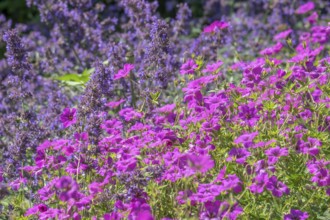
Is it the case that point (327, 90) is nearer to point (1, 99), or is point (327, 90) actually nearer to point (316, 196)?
point (316, 196)

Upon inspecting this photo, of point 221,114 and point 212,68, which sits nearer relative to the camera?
point 221,114

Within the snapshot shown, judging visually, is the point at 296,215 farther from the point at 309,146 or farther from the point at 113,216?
the point at 113,216

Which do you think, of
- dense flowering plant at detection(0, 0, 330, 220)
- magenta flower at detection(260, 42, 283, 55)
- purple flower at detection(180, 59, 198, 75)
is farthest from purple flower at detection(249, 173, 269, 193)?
magenta flower at detection(260, 42, 283, 55)

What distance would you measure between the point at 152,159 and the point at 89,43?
2.97 m

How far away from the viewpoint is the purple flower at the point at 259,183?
2697 millimetres

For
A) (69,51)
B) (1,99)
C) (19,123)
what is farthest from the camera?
(69,51)

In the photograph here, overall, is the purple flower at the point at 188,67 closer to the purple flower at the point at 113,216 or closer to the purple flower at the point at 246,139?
the purple flower at the point at 246,139

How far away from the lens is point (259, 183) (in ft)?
8.94

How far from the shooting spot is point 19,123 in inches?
175

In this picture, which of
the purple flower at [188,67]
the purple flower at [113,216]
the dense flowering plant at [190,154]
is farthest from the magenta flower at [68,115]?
the purple flower at [113,216]

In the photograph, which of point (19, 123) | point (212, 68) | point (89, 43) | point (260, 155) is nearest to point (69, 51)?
point (89, 43)

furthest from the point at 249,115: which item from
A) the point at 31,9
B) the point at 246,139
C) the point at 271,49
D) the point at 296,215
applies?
the point at 31,9

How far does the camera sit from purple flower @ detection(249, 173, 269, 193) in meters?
2.70

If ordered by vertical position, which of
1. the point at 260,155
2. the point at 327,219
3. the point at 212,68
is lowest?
the point at 327,219
